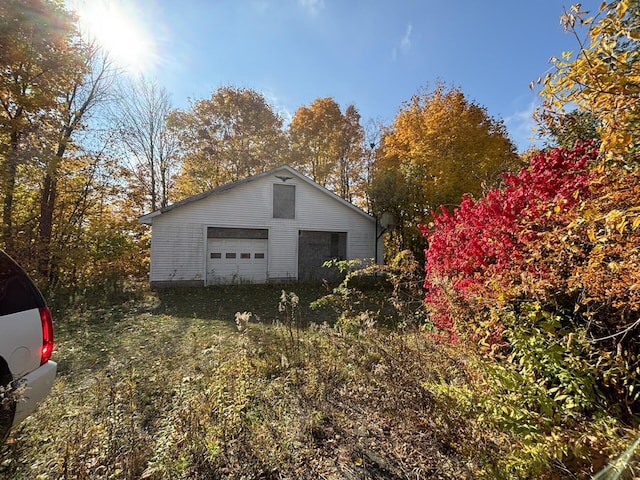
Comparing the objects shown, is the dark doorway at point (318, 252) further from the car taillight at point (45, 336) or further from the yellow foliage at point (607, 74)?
the yellow foliage at point (607, 74)

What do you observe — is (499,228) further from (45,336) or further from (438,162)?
(438,162)

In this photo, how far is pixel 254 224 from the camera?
12.3 m

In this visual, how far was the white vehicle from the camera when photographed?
2.00 meters

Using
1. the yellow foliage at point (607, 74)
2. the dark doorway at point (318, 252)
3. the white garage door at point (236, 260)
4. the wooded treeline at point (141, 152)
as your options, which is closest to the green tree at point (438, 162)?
the wooded treeline at point (141, 152)

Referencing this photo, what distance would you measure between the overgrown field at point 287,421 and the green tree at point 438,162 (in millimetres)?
9982

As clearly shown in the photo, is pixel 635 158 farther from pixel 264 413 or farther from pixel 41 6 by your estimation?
pixel 41 6

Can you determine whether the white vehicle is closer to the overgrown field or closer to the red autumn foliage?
the overgrown field

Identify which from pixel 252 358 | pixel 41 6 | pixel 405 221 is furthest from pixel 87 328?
pixel 405 221

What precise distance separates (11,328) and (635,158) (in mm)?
4121

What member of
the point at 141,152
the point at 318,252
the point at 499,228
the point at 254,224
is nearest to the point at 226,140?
the point at 141,152

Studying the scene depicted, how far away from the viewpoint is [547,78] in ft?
6.28

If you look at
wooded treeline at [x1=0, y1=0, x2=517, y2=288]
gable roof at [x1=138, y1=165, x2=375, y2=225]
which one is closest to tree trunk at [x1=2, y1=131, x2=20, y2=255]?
wooded treeline at [x1=0, y1=0, x2=517, y2=288]

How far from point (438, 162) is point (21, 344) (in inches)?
543

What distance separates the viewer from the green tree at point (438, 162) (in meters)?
12.7
